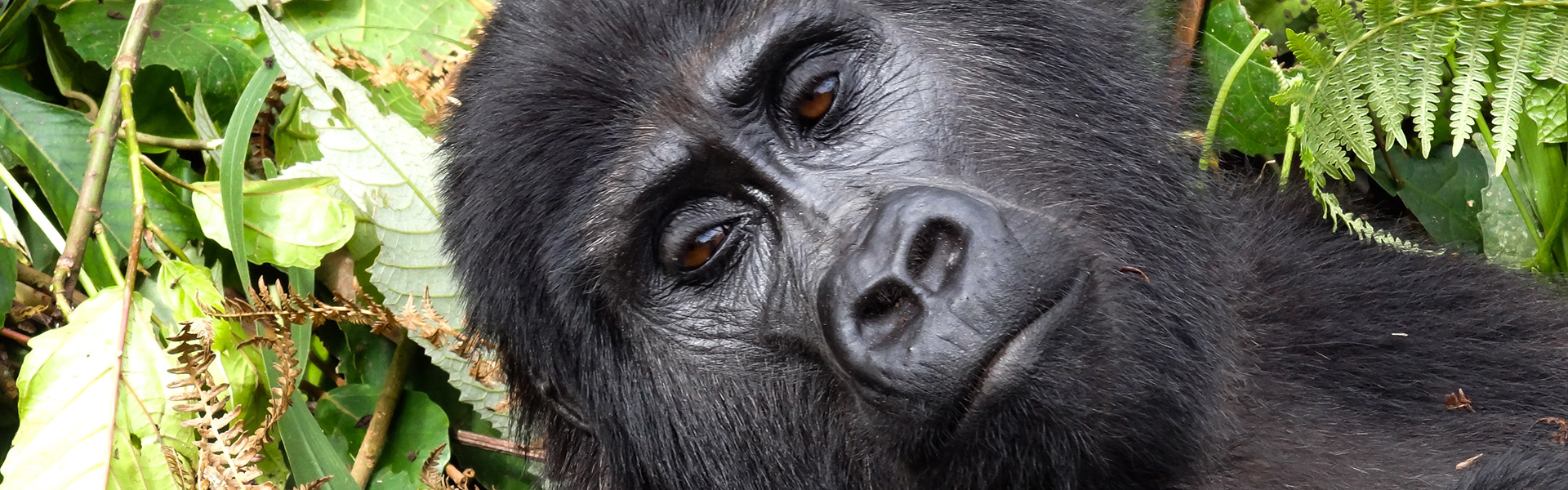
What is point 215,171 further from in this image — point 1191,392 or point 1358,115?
point 1358,115

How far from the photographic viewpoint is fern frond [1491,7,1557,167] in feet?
8.70

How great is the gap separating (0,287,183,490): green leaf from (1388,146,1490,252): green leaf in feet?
9.56

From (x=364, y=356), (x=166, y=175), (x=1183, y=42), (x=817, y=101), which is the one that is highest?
(x=817, y=101)

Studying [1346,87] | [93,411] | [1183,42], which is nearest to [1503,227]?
[1346,87]

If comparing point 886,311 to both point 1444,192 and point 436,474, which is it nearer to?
point 436,474

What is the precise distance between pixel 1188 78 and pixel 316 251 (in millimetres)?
2039

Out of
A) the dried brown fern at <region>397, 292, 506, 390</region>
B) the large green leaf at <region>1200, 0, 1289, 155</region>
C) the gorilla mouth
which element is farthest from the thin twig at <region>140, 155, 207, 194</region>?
the large green leaf at <region>1200, 0, 1289, 155</region>

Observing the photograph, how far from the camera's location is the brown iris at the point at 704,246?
2.35 m

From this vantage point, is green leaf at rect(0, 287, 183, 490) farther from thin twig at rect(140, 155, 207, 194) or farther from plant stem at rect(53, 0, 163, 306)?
thin twig at rect(140, 155, 207, 194)

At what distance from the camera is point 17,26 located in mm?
3504

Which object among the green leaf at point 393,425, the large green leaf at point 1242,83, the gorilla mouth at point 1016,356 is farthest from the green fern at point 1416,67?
the green leaf at point 393,425

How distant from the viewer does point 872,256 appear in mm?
1988

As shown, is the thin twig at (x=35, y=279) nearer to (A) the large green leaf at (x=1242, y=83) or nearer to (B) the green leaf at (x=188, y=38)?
(B) the green leaf at (x=188, y=38)

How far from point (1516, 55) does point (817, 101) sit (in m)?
1.48
